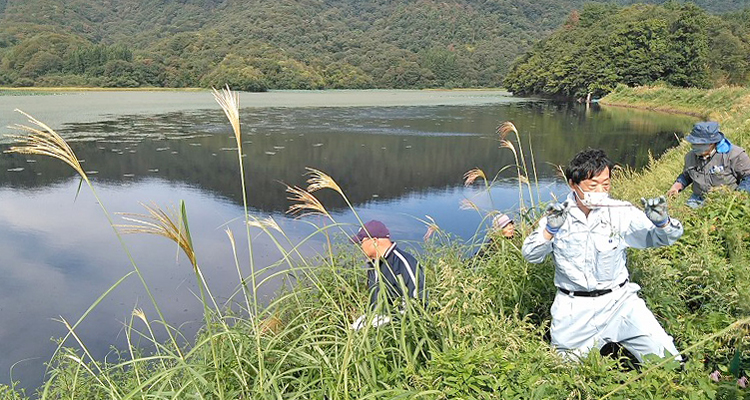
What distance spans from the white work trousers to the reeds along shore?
14 centimetres

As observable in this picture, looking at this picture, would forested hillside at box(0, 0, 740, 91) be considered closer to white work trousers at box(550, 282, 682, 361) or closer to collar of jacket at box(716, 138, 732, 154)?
collar of jacket at box(716, 138, 732, 154)

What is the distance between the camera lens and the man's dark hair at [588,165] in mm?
2590

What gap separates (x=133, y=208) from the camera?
30.8 ft

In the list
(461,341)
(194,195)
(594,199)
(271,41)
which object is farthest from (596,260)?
(271,41)

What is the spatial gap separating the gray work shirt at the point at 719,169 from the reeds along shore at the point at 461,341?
300mm

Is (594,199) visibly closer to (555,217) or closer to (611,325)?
(555,217)

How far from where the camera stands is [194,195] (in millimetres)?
10312

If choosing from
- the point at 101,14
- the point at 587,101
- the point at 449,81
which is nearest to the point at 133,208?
the point at 587,101

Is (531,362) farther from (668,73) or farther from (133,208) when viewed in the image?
(668,73)

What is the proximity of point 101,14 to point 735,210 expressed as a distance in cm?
16068

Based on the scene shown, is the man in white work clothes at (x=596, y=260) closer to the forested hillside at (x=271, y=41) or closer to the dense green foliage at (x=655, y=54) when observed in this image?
the dense green foliage at (x=655, y=54)

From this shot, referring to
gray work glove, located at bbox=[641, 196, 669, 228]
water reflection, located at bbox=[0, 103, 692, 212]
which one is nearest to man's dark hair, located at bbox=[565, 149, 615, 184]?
gray work glove, located at bbox=[641, 196, 669, 228]

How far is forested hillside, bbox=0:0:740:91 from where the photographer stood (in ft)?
228

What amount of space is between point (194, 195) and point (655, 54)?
43.7 metres
